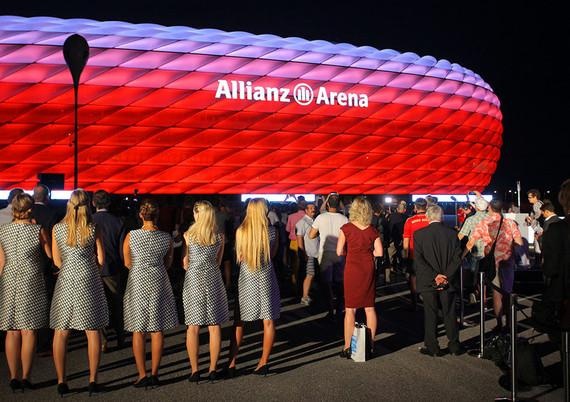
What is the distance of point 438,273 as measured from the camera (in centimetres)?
778

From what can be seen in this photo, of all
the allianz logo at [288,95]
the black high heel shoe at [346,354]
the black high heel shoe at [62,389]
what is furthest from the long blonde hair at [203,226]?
the allianz logo at [288,95]

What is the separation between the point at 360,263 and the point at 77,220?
322 cm

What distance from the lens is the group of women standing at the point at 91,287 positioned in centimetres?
608

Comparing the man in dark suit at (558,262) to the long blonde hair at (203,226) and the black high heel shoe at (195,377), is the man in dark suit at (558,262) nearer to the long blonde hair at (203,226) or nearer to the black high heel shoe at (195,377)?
the long blonde hair at (203,226)

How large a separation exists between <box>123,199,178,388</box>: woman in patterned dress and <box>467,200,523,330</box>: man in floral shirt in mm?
4467

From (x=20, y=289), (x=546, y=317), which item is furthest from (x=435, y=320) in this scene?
(x=20, y=289)

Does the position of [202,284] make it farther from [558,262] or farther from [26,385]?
[558,262]

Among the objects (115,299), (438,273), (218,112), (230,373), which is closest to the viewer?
(230,373)

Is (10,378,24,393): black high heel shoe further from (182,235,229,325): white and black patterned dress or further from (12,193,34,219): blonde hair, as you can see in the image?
(182,235,229,325): white and black patterned dress

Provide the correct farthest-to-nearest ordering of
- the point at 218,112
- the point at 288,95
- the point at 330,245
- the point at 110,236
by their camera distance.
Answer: the point at 288,95 → the point at 218,112 → the point at 330,245 → the point at 110,236

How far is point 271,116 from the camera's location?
116ft

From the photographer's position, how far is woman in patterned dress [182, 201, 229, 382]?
644cm

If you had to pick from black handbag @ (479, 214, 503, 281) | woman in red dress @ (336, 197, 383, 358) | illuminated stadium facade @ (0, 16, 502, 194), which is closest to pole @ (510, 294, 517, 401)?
woman in red dress @ (336, 197, 383, 358)

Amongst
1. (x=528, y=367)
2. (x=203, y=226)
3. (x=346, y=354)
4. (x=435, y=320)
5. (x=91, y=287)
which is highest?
(x=203, y=226)
